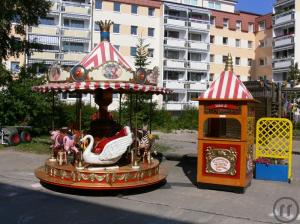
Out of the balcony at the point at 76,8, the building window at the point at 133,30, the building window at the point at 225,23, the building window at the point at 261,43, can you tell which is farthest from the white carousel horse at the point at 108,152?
the building window at the point at 261,43

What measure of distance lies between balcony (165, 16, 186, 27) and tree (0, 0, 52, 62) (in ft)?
102

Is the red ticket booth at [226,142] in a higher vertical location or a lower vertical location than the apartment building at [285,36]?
lower

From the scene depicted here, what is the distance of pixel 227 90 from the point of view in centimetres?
1040

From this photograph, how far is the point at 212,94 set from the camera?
10.5m

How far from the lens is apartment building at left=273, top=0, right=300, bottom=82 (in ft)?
175

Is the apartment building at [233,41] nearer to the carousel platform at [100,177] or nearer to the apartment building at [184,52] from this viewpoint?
the apartment building at [184,52]

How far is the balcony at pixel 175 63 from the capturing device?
52688 millimetres

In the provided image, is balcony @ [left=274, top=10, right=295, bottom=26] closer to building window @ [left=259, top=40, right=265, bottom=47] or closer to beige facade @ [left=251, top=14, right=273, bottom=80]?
beige facade @ [left=251, top=14, right=273, bottom=80]

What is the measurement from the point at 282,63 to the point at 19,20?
131 ft

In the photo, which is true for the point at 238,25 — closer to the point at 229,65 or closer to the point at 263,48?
the point at 263,48

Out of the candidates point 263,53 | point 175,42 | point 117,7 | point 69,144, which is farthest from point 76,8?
point 69,144

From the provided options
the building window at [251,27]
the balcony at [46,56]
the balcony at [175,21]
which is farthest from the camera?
the building window at [251,27]

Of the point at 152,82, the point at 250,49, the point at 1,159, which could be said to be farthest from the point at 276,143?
the point at 250,49

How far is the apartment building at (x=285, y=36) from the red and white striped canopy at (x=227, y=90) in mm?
44405
